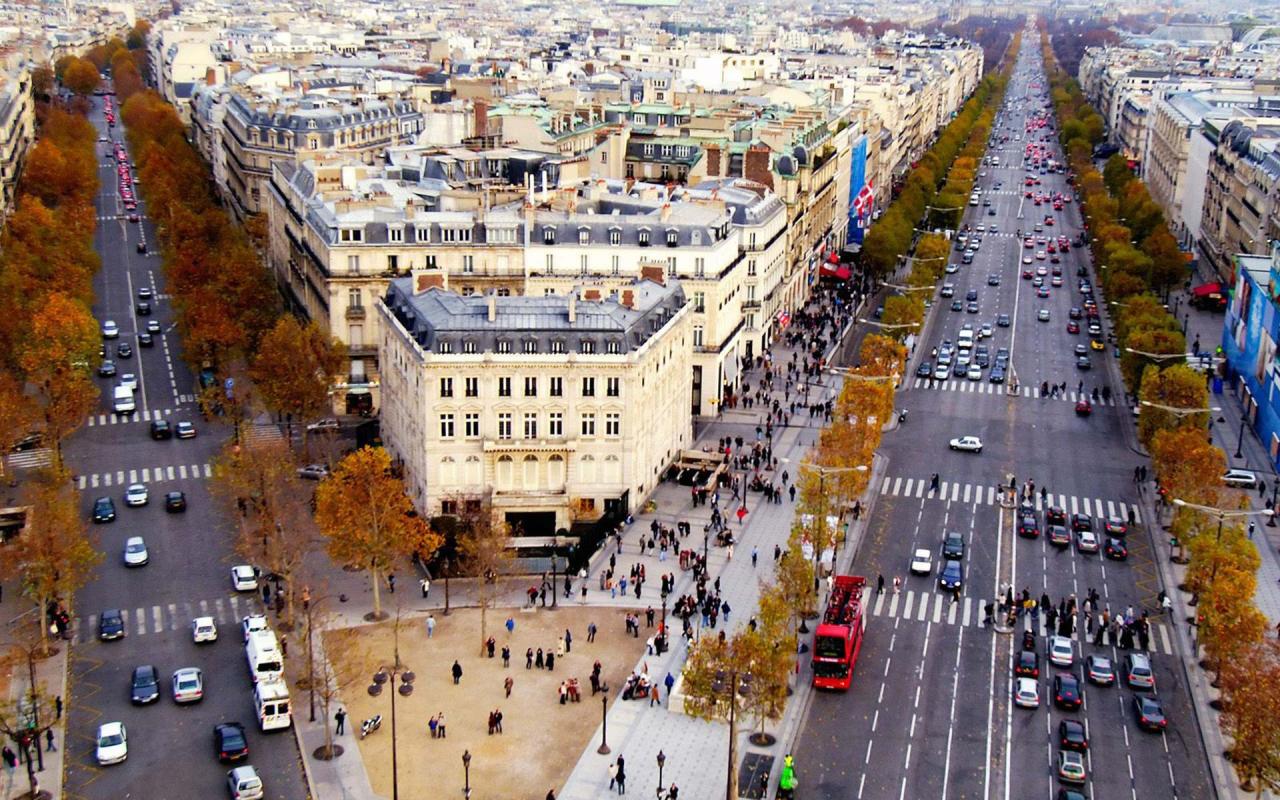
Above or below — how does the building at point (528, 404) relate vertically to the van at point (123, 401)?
above

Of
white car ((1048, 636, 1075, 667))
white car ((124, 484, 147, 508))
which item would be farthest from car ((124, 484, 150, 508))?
white car ((1048, 636, 1075, 667))

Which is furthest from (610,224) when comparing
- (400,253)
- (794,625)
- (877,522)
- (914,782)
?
(914,782)

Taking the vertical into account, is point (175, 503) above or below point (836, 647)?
below

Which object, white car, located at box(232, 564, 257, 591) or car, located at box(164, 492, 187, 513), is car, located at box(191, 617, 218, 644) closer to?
white car, located at box(232, 564, 257, 591)

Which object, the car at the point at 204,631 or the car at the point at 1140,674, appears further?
the car at the point at 204,631

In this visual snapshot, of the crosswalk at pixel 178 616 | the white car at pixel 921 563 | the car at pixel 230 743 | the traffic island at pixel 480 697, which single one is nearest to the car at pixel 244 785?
the car at pixel 230 743

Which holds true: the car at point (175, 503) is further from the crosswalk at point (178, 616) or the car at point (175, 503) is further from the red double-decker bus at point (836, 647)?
the red double-decker bus at point (836, 647)

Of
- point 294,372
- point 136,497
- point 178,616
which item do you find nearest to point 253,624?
point 178,616

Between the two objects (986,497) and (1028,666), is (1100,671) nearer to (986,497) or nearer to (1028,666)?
(1028,666)
